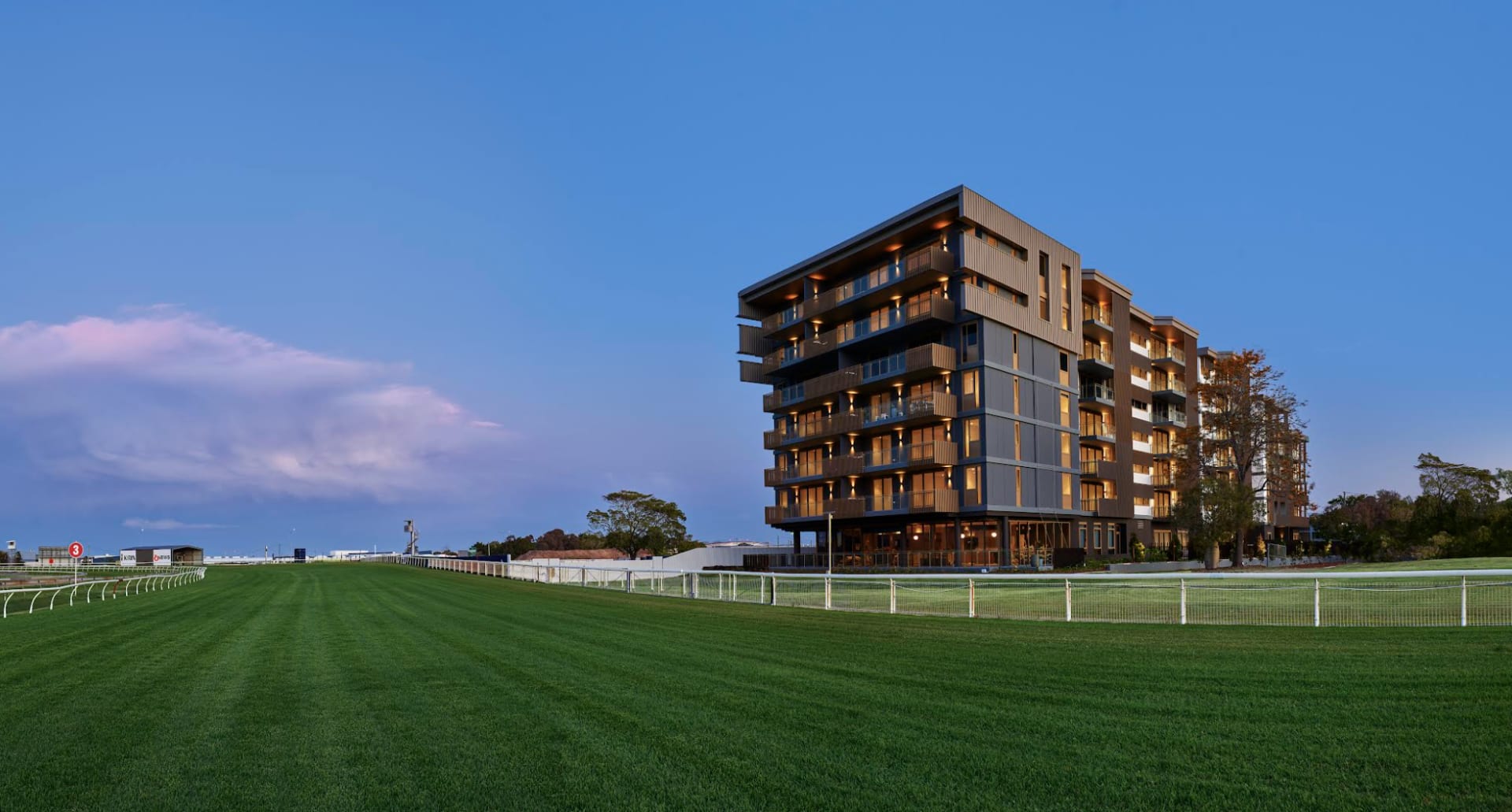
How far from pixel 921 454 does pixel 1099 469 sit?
58.3 feet

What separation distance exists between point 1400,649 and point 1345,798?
738 centimetres

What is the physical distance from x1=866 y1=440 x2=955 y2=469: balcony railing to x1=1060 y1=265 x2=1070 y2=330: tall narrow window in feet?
45.3

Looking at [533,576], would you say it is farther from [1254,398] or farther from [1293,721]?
[1293,721]

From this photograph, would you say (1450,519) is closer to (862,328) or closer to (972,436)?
(972,436)

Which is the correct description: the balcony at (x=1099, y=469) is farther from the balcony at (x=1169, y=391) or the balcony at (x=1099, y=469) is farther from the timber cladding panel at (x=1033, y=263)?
the balcony at (x=1169, y=391)

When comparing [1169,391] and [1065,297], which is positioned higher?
[1065,297]

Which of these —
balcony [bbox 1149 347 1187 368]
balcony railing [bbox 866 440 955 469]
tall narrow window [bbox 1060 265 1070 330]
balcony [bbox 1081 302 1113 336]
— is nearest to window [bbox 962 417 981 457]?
balcony railing [bbox 866 440 955 469]

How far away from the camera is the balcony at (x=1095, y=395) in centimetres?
6209

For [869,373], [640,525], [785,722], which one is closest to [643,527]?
[640,525]

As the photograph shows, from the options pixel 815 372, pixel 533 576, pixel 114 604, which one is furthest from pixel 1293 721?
pixel 815 372

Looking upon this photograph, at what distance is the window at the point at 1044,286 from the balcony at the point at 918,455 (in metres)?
12.0

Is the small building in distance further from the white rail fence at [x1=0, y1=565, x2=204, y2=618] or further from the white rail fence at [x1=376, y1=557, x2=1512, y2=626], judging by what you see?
the white rail fence at [x1=376, y1=557, x2=1512, y2=626]

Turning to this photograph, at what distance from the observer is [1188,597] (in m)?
24.7

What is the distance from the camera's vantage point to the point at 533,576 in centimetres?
4906
